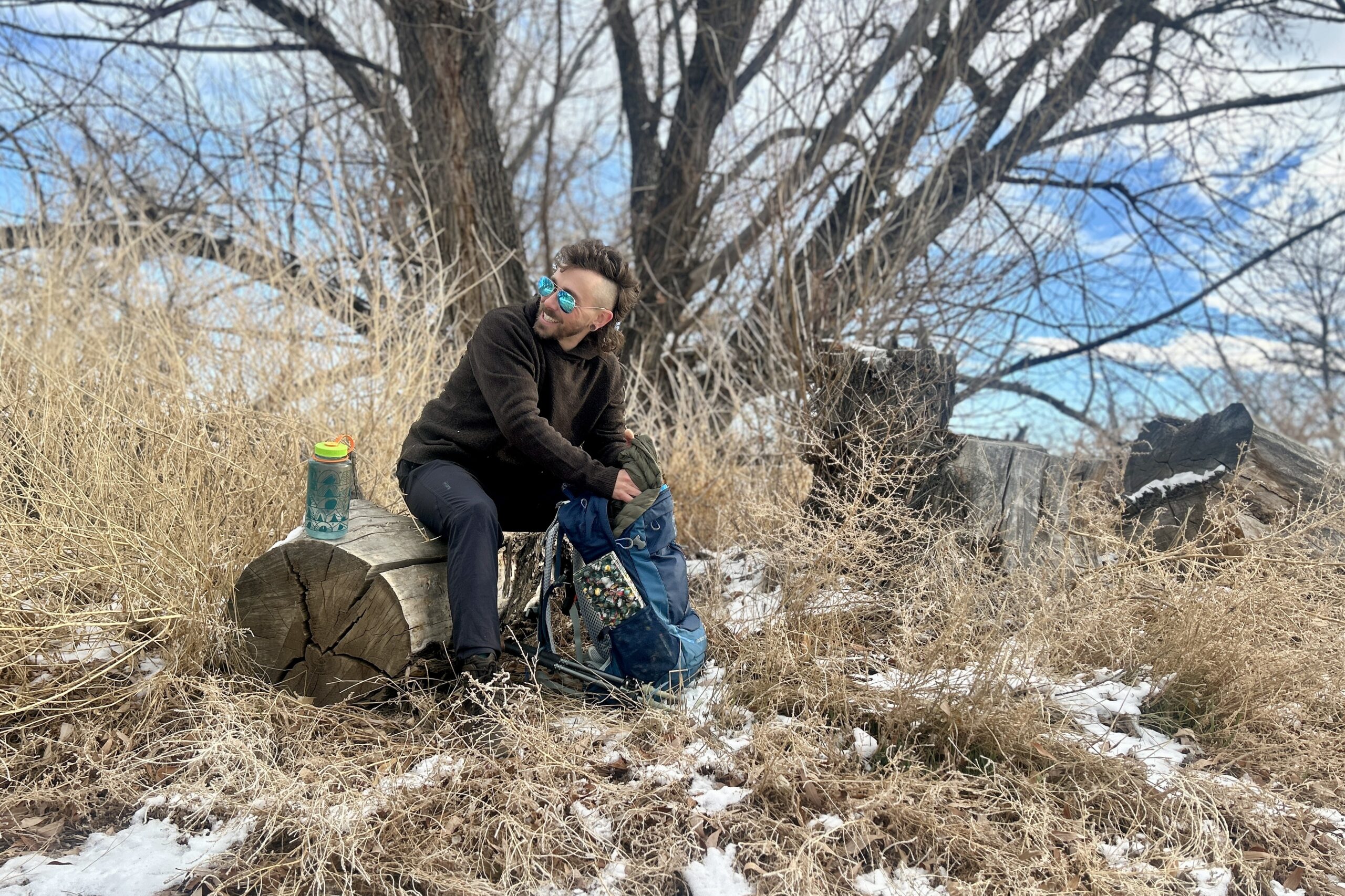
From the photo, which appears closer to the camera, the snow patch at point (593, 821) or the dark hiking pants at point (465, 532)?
the snow patch at point (593, 821)

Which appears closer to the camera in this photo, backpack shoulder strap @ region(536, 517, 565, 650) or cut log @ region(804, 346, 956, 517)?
backpack shoulder strap @ region(536, 517, 565, 650)

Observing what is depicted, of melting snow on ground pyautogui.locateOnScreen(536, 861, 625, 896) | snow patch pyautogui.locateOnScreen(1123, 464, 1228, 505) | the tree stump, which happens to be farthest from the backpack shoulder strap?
snow patch pyautogui.locateOnScreen(1123, 464, 1228, 505)

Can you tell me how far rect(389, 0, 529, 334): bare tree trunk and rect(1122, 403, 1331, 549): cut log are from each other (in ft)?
17.3

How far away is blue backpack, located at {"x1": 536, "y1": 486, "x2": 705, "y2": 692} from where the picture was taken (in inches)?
132

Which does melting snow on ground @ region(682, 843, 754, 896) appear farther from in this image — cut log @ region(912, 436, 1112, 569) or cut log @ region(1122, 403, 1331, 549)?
cut log @ region(1122, 403, 1331, 549)

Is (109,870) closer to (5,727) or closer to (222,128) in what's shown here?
(5,727)

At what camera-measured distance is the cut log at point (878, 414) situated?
4316 mm

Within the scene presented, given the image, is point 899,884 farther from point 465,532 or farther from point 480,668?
→ point 465,532

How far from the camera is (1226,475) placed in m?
4.87

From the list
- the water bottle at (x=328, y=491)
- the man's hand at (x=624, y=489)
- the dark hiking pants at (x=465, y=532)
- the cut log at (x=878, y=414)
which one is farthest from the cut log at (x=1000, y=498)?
the water bottle at (x=328, y=491)

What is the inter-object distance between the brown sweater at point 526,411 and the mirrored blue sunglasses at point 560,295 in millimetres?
127

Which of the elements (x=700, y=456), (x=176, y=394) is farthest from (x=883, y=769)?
(x=176, y=394)

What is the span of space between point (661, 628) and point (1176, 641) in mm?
1996

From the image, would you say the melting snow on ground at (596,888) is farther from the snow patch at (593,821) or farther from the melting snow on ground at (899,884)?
the melting snow on ground at (899,884)
